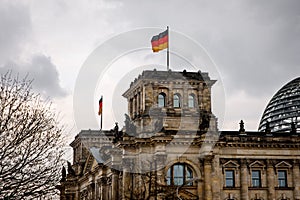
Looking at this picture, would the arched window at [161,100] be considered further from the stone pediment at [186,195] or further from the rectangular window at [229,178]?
the stone pediment at [186,195]

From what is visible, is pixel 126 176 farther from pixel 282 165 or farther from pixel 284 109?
pixel 284 109

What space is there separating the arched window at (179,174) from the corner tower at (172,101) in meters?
4.88

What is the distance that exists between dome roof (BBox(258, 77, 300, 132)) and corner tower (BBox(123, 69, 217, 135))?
38267 mm

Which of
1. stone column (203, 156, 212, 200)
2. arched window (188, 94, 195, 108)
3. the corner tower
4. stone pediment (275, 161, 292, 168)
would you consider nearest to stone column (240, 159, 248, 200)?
stone pediment (275, 161, 292, 168)

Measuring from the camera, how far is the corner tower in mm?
70375

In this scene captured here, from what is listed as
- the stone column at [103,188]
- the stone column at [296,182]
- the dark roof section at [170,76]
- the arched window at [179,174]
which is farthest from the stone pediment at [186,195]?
the stone column at [103,188]

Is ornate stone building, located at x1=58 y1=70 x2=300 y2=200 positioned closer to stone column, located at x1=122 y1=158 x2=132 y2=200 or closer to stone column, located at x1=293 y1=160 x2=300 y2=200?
stone column, located at x1=122 y1=158 x2=132 y2=200


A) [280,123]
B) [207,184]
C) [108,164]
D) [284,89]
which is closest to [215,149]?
[207,184]

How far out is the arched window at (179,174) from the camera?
66.8 metres

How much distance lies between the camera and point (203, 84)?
7488 cm

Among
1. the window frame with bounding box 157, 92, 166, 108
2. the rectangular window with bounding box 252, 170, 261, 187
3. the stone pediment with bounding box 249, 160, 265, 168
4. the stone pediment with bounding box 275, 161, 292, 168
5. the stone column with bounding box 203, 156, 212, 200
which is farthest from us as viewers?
the window frame with bounding box 157, 92, 166, 108

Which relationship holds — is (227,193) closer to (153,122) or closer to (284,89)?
(153,122)

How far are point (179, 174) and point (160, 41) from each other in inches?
635

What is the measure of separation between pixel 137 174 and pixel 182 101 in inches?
441
